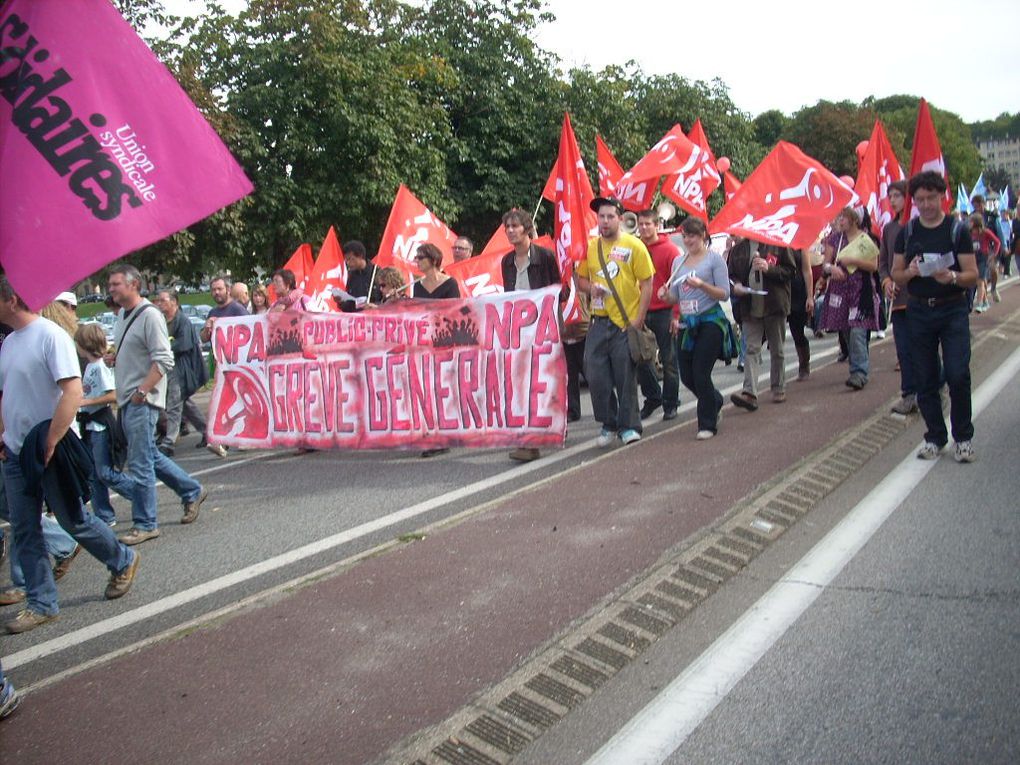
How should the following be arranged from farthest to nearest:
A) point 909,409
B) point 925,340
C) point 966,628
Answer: point 909,409
point 925,340
point 966,628

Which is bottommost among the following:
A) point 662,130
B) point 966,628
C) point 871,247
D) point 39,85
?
point 966,628

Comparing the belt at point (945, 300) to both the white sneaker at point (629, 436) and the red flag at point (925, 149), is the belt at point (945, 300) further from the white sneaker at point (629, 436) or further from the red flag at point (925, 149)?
the white sneaker at point (629, 436)

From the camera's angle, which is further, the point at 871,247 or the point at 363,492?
the point at 871,247

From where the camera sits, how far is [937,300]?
6301 mm

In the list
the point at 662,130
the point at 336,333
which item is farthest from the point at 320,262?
the point at 662,130

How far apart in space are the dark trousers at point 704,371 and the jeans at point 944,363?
1.65 metres

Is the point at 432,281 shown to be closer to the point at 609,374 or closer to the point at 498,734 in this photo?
the point at 609,374

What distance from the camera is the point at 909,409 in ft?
25.6

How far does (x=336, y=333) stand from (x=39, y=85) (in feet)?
18.1

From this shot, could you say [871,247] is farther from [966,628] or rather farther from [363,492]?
[966,628]

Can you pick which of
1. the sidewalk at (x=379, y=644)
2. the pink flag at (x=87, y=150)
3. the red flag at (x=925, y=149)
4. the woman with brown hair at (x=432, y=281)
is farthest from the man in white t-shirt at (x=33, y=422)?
the red flag at (x=925, y=149)

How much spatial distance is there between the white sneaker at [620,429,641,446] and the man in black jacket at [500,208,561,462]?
1.47 m

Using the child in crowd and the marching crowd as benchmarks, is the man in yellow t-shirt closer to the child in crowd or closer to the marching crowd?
the marching crowd

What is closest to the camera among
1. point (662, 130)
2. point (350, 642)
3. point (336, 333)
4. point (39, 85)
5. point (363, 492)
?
point (39, 85)
